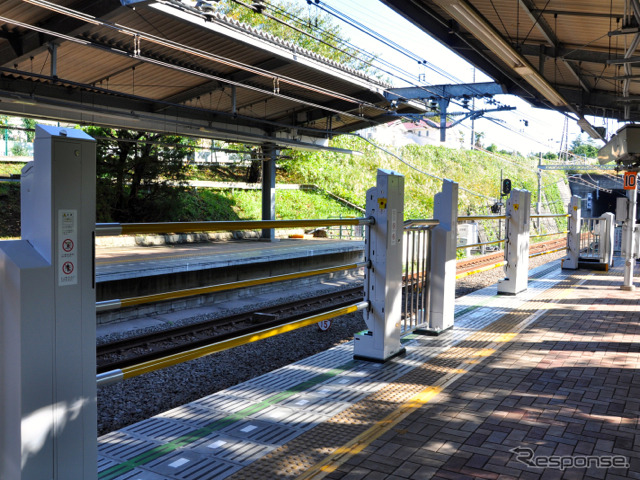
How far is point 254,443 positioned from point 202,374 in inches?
131

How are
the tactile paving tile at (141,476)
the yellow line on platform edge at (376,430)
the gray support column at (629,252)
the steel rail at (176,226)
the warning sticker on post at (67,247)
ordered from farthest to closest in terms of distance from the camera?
the gray support column at (629,252)
the yellow line on platform edge at (376,430)
the tactile paving tile at (141,476)
the steel rail at (176,226)
the warning sticker on post at (67,247)

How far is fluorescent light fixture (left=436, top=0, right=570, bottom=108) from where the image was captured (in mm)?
6176

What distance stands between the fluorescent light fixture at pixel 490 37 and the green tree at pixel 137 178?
1274 cm

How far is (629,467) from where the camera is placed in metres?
3.29

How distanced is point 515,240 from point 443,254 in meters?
3.33

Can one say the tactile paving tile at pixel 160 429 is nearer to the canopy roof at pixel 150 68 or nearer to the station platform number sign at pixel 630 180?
the canopy roof at pixel 150 68

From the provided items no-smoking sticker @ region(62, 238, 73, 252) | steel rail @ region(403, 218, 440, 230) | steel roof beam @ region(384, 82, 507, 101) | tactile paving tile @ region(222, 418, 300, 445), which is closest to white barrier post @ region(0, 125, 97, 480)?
no-smoking sticker @ region(62, 238, 73, 252)

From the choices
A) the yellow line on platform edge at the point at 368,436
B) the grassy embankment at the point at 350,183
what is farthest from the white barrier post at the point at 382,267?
the grassy embankment at the point at 350,183

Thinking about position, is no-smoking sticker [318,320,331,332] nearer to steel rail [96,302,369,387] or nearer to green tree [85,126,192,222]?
steel rail [96,302,369,387]

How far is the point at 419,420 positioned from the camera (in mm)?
4004

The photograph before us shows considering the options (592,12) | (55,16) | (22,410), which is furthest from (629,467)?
(55,16)

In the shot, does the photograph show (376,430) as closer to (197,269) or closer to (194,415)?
(194,415)

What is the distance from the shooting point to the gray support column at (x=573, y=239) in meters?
13.2

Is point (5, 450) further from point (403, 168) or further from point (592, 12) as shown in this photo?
point (403, 168)
